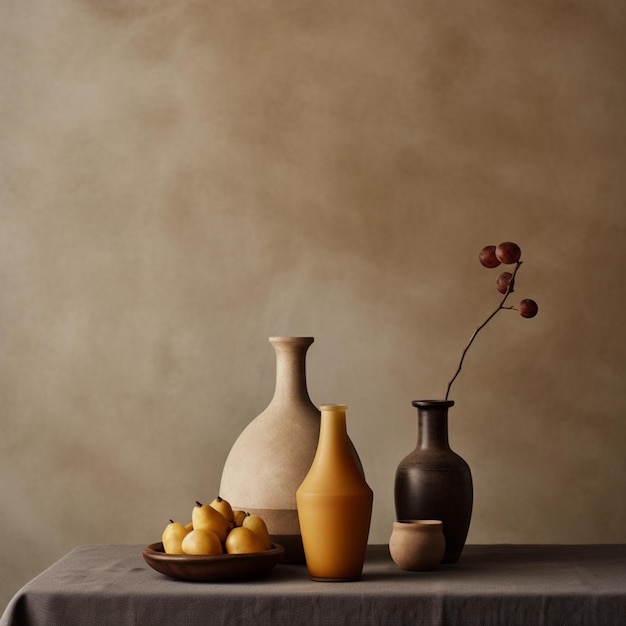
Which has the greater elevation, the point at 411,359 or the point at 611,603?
the point at 411,359

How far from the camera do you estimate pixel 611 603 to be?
142cm

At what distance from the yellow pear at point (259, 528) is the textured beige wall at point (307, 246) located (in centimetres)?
102

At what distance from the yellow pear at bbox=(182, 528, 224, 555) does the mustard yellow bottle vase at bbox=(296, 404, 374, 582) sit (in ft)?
0.51

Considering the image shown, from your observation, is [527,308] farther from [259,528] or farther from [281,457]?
[259,528]

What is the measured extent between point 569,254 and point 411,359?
0.55 meters

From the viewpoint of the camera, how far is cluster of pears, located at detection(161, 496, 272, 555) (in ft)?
4.96

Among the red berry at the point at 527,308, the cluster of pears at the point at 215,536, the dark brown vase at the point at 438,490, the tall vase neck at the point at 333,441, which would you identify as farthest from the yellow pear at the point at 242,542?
the red berry at the point at 527,308

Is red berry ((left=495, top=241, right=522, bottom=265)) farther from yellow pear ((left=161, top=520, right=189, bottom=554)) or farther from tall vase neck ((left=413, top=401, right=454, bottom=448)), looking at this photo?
yellow pear ((left=161, top=520, right=189, bottom=554))

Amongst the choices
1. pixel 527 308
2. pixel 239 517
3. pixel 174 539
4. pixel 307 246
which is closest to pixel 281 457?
pixel 239 517

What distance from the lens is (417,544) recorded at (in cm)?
162

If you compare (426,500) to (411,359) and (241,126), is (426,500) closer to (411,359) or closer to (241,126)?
(411,359)

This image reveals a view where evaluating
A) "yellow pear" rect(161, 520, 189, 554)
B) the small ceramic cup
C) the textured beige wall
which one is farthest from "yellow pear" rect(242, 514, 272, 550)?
the textured beige wall

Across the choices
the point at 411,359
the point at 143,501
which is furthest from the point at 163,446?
the point at 411,359

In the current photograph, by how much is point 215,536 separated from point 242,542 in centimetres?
5
